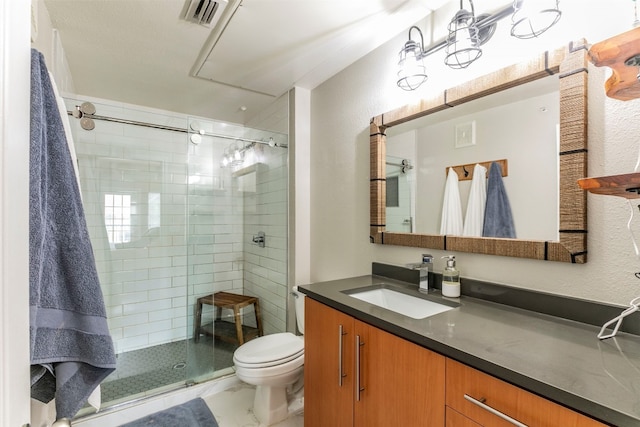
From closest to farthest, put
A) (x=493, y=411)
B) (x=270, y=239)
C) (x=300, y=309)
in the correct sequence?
1. (x=493, y=411)
2. (x=300, y=309)
3. (x=270, y=239)

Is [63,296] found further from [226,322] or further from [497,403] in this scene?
[226,322]

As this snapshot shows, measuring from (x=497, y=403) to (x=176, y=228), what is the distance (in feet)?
9.13

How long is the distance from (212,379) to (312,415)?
3.51 feet

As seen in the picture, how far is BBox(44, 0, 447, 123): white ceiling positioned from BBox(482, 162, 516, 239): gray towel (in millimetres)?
849

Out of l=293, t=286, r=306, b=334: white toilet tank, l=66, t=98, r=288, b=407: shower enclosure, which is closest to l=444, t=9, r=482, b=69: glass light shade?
l=66, t=98, r=288, b=407: shower enclosure

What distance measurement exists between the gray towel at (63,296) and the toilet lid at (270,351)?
3.32 ft

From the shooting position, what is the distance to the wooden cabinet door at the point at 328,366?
3.81 feet

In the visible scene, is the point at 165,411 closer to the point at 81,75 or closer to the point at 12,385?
the point at 12,385

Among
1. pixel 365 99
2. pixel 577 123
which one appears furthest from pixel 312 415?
pixel 365 99

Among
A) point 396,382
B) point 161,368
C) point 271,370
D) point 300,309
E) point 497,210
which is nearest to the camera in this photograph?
point 396,382

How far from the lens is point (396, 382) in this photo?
955 millimetres

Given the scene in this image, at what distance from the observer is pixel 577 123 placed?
3.17 ft

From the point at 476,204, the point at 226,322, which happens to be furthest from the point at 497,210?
the point at 226,322

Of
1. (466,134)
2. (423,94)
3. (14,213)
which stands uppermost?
(423,94)
